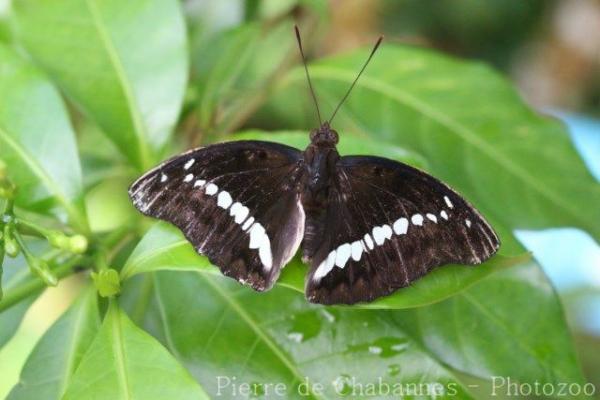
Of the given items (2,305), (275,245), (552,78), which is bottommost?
(2,305)

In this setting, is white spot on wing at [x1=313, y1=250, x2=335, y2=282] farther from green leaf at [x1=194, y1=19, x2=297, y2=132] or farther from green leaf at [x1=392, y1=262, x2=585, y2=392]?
green leaf at [x1=194, y1=19, x2=297, y2=132]

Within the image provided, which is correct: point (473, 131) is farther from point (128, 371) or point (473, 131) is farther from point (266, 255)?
point (128, 371)

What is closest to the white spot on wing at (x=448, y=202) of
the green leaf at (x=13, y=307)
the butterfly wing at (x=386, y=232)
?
the butterfly wing at (x=386, y=232)

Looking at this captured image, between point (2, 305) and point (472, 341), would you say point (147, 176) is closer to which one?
point (2, 305)

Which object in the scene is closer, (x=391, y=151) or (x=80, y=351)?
(x=80, y=351)

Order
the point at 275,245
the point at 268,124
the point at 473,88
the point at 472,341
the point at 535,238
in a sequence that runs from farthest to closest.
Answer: the point at 268,124 → the point at 535,238 → the point at 473,88 → the point at 472,341 → the point at 275,245

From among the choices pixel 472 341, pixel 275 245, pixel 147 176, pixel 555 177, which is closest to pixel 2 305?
pixel 147 176
